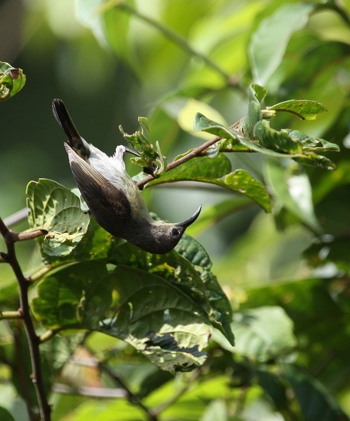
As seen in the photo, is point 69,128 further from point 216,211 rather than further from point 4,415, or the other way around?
point 4,415

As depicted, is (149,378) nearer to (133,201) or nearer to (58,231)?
(133,201)

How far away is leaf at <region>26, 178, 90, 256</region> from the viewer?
1.22 meters

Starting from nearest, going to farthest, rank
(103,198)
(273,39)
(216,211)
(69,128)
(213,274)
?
(213,274)
(103,198)
(69,128)
(273,39)
(216,211)

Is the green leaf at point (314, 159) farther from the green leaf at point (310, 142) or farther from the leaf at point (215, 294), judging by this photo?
the leaf at point (215, 294)

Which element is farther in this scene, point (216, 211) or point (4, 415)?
point (216, 211)

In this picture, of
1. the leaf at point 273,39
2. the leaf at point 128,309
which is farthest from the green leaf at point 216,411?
the leaf at point 273,39

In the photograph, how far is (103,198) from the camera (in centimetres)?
144

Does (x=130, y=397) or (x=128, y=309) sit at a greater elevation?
(x=128, y=309)

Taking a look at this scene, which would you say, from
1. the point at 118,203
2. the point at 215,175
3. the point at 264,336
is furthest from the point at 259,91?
the point at 264,336

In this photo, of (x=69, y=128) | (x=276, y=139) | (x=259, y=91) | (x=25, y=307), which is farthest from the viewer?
(x=69, y=128)

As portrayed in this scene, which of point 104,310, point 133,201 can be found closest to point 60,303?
point 104,310

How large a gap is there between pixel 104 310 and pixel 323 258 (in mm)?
1109

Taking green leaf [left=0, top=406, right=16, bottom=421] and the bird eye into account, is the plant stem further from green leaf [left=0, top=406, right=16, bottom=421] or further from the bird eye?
the bird eye

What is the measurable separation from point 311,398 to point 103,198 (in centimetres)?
100
